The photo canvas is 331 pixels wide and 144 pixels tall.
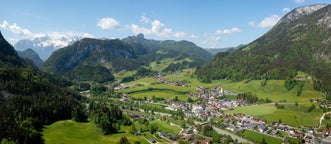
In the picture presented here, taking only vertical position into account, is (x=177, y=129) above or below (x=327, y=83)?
below

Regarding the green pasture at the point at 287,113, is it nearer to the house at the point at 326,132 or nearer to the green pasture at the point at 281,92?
the house at the point at 326,132

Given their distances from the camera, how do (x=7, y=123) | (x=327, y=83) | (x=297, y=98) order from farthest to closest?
1. (x=327, y=83)
2. (x=297, y=98)
3. (x=7, y=123)

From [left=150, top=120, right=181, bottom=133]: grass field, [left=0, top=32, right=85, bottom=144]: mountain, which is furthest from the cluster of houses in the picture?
[left=0, top=32, right=85, bottom=144]: mountain

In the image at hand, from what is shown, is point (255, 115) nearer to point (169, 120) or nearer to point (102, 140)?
point (169, 120)

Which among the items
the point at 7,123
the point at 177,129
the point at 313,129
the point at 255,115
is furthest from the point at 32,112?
the point at 313,129

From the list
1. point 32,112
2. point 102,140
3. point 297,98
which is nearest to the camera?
point 102,140

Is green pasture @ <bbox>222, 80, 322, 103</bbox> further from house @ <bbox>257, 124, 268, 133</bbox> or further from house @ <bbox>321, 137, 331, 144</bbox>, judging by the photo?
house @ <bbox>321, 137, 331, 144</bbox>

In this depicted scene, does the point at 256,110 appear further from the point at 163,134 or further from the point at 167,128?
the point at 163,134

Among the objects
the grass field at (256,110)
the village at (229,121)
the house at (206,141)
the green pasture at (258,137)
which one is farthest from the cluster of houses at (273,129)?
the house at (206,141)

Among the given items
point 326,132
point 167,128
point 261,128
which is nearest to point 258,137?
point 261,128
